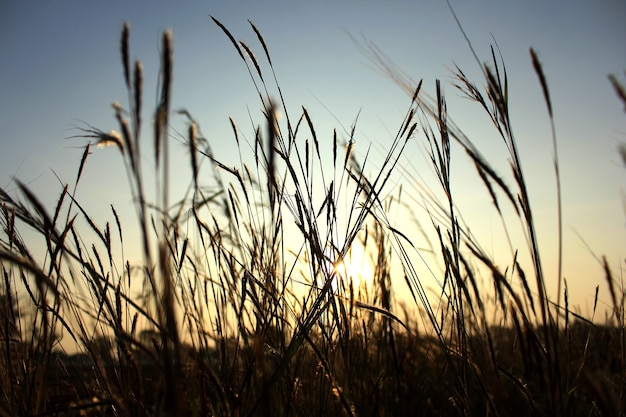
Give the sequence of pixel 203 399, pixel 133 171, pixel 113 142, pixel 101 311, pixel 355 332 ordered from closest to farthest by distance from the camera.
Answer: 1. pixel 133 171
2. pixel 113 142
3. pixel 203 399
4. pixel 101 311
5. pixel 355 332

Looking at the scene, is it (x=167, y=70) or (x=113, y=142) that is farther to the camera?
(x=113, y=142)

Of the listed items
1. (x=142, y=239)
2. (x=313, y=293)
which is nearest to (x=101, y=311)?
(x=313, y=293)

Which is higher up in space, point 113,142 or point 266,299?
point 113,142

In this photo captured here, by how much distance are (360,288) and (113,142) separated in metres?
1.50

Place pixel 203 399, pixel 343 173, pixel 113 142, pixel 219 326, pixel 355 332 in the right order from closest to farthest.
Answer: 1. pixel 113 142
2. pixel 203 399
3. pixel 219 326
4. pixel 343 173
5. pixel 355 332

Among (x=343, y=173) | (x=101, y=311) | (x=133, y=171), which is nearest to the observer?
(x=133, y=171)

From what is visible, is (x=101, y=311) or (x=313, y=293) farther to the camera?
(x=313, y=293)

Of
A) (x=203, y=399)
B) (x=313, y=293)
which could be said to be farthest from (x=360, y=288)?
(x=203, y=399)

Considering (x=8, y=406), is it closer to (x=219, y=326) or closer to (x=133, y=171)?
(x=219, y=326)

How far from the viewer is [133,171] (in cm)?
59

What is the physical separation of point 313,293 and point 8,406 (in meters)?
0.92

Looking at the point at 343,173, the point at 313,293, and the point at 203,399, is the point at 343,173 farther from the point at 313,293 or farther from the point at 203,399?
the point at 203,399

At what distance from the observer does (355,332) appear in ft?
6.46

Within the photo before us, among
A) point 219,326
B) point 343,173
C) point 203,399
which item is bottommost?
point 203,399
